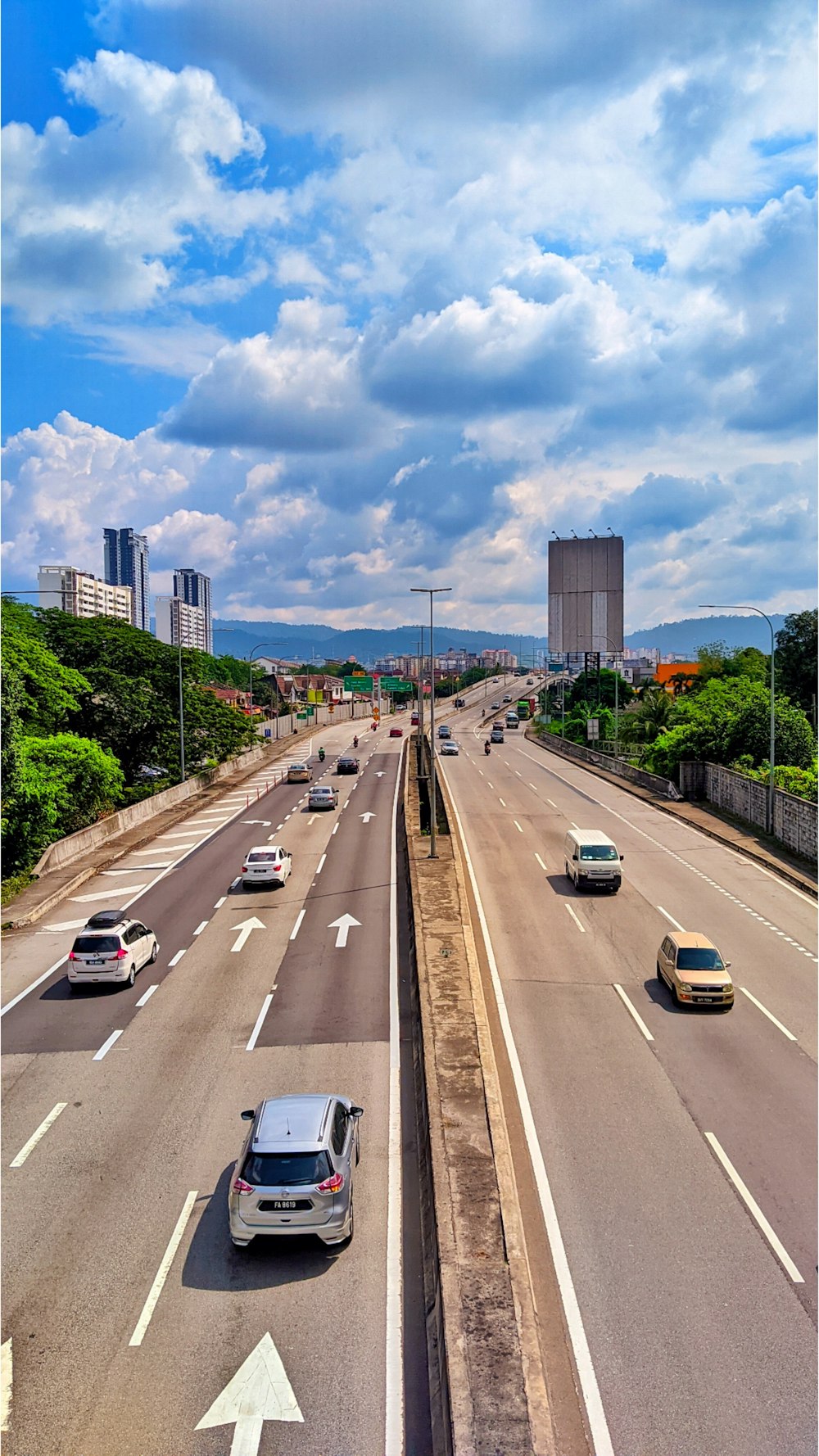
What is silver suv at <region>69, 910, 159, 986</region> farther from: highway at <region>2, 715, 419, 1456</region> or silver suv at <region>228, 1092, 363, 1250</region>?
silver suv at <region>228, 1092, 363, 1250</region>

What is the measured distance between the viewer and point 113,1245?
44.3 ft

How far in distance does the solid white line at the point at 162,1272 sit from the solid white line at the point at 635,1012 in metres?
10.4

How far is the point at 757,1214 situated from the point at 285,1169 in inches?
266

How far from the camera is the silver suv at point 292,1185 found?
12.8 meters

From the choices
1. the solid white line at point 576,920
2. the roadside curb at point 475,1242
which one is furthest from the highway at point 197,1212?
the solid white line at point 576,920

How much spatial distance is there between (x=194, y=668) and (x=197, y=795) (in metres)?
8.91

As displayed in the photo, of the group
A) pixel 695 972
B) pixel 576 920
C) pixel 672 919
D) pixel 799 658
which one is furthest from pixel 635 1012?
pixel 799 658

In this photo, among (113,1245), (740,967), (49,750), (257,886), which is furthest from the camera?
(49,750)

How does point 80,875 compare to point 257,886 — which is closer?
point 257,886

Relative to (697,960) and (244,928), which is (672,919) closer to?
(697,960)

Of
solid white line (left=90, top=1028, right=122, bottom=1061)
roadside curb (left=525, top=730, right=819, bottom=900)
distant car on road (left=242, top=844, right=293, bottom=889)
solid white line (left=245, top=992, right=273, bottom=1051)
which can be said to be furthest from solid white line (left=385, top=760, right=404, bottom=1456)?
roadside curb (left=525, top=730, right=819, bottom=900)

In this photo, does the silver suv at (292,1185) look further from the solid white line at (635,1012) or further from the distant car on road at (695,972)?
the distant car on road at (695,972)

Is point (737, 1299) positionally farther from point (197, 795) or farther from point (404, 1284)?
point (197, 795)

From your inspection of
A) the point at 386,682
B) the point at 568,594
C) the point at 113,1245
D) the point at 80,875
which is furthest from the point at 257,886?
the point at 386,682
